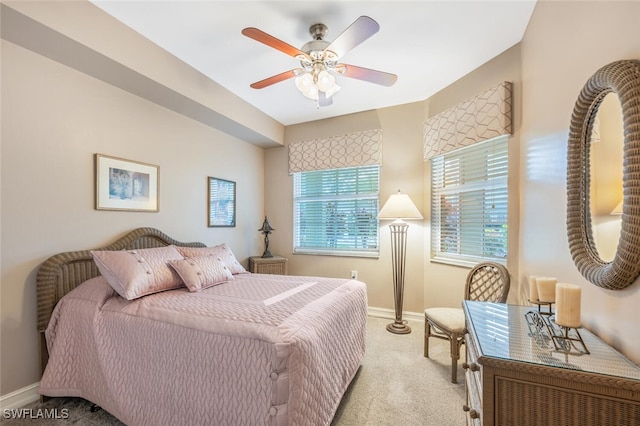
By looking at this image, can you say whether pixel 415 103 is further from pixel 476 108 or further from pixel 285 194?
pixel 285 194

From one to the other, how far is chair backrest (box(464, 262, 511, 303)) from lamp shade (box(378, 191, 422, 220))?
2.66 feet

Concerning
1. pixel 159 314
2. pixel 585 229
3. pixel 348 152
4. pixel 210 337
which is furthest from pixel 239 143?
pixel 585 229

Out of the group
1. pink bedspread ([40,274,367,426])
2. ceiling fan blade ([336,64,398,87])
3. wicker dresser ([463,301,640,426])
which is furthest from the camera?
ceiling fan blade ([336,64,398,87])

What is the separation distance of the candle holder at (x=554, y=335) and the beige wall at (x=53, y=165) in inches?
118

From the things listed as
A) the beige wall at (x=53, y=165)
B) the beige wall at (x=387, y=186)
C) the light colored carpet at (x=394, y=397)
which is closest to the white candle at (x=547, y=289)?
the light colored carpet at (x=394, y=397)

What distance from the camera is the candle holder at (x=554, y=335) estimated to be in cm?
101

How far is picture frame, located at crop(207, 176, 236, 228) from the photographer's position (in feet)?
11.0

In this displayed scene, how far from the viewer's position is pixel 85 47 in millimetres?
1860

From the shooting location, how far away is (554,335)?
1116 millimetres

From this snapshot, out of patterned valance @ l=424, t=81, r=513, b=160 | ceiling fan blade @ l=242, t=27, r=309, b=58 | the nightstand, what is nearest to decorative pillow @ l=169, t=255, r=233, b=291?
the nightstand

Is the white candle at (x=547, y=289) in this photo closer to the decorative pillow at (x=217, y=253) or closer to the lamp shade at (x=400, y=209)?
the lamp shade at (x=400, y=209)

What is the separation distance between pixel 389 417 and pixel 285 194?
310 cm

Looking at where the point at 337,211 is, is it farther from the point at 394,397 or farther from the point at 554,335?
the point at 554,335

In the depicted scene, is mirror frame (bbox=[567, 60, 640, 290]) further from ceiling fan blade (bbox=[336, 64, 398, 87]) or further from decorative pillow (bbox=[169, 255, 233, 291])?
decorative pillow (bbox=[169, 255, 233, 291])
